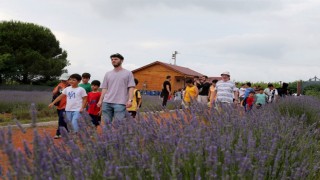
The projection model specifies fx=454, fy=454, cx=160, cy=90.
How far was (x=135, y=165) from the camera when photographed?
98.4 inches

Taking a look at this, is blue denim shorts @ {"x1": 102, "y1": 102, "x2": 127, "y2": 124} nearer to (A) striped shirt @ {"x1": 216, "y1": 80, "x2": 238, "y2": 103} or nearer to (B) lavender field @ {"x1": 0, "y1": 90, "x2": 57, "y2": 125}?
(A) striped shirt @ {"x1": 216, "y1": 80, "x2": 238, "y2": 103}

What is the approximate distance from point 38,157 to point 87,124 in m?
1.31

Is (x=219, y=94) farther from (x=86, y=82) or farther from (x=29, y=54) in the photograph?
(x=29, y=54)

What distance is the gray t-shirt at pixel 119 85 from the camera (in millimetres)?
6652

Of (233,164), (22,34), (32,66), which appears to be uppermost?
(22,34)

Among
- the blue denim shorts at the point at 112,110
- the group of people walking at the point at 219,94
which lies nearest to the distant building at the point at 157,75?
the group of people walking at the point at 219,94

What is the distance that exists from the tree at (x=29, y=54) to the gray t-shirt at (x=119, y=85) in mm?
29279

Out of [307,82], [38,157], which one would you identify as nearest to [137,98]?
[38,157]

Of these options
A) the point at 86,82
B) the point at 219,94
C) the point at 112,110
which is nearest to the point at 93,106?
the point at 86,82

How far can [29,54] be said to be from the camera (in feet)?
125

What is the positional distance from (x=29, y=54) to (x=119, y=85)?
33234mm

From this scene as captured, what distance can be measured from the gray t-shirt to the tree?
29279 millimetres

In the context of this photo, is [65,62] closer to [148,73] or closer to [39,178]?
[148,73]

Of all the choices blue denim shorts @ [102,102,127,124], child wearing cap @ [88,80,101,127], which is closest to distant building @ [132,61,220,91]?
child wearing cap @ [88,80,101,127]
